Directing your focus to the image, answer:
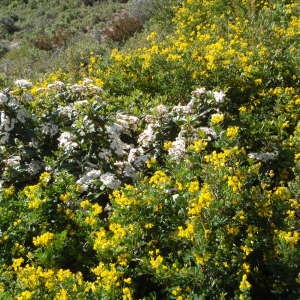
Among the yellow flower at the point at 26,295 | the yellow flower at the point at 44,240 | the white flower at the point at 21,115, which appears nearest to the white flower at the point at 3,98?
the white flower at the point at 21,115

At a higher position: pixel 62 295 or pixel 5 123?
pixel 5 123

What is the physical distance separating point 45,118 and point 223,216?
2.16 metres

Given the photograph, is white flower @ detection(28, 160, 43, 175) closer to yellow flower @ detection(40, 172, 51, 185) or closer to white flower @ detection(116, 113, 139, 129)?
yellow flower @ detection(40, 172, 51, 185)

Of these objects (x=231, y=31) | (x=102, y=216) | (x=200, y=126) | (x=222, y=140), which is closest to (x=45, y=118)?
(x=102, y=216)

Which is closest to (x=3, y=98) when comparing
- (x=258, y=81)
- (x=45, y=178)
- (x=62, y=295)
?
(x=45, y=178)

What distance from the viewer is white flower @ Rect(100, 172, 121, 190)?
3.74 metres

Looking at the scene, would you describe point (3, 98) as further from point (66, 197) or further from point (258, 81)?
point (258, 81)

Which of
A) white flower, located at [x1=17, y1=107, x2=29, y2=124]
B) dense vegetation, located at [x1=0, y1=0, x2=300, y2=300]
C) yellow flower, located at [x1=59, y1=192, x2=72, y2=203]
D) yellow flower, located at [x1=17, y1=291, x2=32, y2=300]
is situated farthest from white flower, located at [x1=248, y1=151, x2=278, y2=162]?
yellow flower, located at [x1=17, y1=291, x2=32, y2=300]

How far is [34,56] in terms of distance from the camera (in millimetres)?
11953

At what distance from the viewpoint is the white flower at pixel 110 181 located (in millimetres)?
3744

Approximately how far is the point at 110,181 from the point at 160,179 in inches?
25.5

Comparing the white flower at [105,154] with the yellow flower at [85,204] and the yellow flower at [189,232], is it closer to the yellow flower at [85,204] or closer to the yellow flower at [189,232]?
the yellow flower at [85,204]

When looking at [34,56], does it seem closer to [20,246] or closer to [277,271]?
[20,246]

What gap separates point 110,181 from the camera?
375cm
